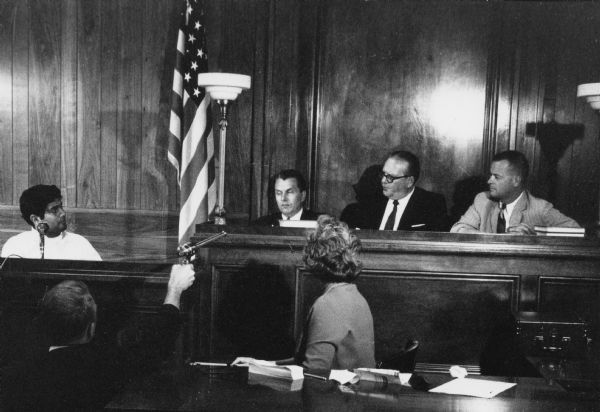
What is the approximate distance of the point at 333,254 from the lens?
3141 millimetres

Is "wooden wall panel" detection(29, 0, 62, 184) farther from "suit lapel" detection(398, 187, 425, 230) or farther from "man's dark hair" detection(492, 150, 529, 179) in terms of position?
"man's dark hair" detection(492, 150, 529, 179)

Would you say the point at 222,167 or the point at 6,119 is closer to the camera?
the point at 222,167

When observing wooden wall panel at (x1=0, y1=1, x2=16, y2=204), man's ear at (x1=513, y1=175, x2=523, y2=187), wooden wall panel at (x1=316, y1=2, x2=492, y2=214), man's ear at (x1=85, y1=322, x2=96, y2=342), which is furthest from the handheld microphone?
man's ear at (x1=513, y1=175, x2=523, y2=187)

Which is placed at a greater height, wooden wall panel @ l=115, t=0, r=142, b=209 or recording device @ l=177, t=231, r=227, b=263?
wooden wall panel @ l=115, t=0, r=142, b=209

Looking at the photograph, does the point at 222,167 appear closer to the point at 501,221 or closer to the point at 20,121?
the point at 501,221

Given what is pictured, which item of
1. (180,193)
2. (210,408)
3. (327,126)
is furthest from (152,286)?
(327,126)

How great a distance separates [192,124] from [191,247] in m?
1.86

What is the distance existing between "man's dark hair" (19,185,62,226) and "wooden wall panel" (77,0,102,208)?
4.49 ft

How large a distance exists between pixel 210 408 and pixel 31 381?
575mm

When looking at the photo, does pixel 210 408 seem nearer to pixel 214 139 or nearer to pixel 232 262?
pixel 232 262

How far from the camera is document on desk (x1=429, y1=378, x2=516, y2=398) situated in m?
2.51

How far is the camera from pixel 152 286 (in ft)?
14.0

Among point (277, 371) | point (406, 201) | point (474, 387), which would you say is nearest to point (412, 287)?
point (406, 201)

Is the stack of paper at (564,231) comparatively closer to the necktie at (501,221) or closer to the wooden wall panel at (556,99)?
the necktie at (501,221)
